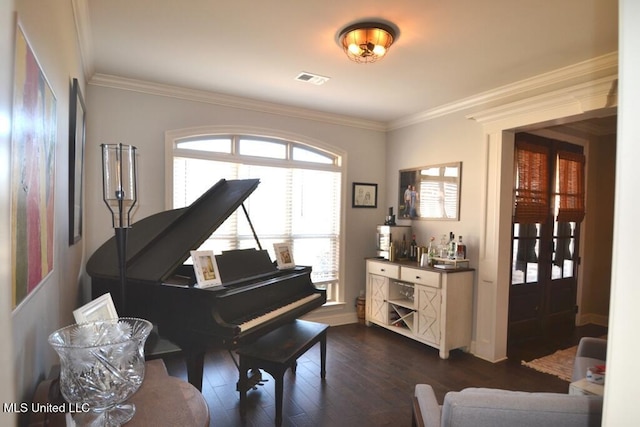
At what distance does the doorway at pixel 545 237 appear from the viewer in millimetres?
4055

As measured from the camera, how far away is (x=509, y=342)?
4090 mm

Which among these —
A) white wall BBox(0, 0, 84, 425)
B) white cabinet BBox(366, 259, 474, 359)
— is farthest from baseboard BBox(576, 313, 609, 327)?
white wall BBox(0, 0, 84, 425)

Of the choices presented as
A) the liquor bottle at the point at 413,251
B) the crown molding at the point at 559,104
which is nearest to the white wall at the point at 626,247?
the crown molding at the point at 559,104

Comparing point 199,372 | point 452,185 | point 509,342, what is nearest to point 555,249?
point 509,342

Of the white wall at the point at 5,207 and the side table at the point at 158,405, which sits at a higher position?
the white wall at the point at 5,207

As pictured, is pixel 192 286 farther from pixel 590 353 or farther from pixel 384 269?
pixel 590 353

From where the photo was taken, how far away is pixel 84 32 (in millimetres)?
2508

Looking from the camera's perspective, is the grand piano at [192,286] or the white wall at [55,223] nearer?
the white wall at [55,223]

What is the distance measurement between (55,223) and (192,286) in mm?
933

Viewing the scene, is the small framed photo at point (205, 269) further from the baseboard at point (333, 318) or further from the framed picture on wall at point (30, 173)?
the baseboard at point (333, 318)

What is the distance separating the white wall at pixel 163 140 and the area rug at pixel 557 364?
7.46 ft

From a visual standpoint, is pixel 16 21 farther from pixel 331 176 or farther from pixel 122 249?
pixel 331 176

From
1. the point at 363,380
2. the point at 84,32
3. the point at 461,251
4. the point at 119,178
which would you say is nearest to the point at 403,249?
the point at 461,251

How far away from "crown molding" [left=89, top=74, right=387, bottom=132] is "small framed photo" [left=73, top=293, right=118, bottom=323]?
9.62 ft
